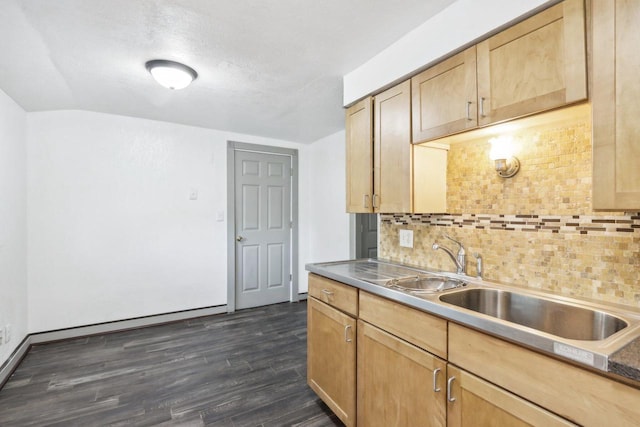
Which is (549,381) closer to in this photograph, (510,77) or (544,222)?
(544,222)

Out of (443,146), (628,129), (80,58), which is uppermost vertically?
(80,58)

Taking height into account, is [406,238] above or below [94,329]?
above

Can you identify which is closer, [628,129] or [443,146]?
[628,129]

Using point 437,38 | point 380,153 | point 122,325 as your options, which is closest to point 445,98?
point 437,38

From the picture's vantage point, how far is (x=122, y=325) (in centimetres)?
340

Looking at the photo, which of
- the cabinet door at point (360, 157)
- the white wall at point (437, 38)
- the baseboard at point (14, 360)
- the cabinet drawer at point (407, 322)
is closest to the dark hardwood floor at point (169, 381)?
the baseboard at point (14, 360)

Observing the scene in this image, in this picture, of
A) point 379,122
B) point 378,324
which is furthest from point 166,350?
point 379,122

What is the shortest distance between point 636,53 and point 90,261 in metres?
4.26

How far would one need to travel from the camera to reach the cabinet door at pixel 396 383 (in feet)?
4.22

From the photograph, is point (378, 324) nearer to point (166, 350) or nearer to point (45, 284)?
point (166, 350)

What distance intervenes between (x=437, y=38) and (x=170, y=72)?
70.1 inches

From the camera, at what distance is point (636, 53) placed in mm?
980

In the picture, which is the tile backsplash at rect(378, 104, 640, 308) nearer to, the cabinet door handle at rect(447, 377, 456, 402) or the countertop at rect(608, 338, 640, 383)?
the countertop at rect(608, 338, 640, 383)

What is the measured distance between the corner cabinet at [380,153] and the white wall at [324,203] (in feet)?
5.24
